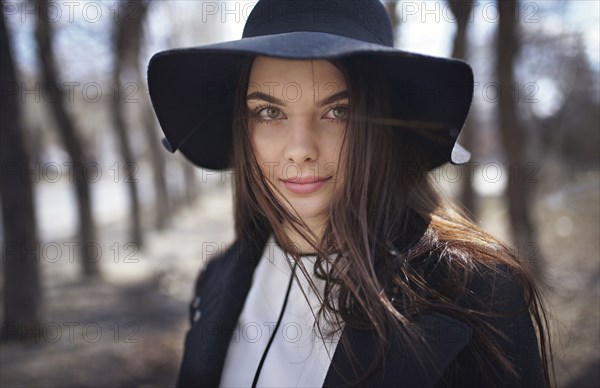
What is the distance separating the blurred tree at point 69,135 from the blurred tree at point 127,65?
1684mm

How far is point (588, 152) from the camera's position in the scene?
13109 mm

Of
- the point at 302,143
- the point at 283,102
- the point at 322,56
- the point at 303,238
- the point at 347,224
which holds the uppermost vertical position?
Result: the point at 322,56

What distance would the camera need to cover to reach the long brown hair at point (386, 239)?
4.48 feet

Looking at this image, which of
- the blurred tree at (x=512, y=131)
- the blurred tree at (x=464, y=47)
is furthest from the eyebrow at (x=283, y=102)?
the blurred tree at (x=512, y=131)

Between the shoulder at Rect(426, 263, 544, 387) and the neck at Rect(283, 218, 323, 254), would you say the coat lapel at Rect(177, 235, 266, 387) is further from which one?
the shoulder at Rect(426, 263, 544, 387)

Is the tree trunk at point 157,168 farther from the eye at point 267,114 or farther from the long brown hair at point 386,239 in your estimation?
the long brown hair at point 386,239

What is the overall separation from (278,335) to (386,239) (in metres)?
0.56

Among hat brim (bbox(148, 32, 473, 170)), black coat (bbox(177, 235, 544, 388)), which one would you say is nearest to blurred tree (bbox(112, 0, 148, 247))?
hat brim (bbox(148, 32, 473, 170))

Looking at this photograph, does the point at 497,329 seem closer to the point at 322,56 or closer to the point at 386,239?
the point at 386,239

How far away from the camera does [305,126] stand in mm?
1568

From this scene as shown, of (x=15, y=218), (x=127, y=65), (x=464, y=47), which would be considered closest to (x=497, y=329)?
(x=15, y=218)

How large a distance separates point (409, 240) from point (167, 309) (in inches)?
235

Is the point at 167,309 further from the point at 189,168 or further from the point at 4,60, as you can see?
the point at 189,168

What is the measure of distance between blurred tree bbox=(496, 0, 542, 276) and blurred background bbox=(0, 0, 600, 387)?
0.02m
